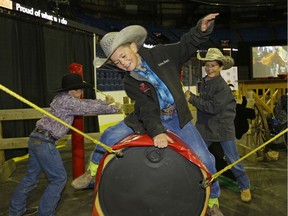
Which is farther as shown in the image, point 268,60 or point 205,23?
point 268,60

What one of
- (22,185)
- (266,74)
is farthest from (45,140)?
(266,74)

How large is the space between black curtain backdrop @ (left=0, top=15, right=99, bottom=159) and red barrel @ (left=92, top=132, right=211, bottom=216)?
4.76 meters

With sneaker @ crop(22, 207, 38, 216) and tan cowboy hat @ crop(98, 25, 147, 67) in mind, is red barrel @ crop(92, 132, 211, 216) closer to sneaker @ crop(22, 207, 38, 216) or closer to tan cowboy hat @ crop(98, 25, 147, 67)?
tan cowboy hat @ crop(98, 25, 147, 67)

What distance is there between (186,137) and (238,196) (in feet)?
6.71

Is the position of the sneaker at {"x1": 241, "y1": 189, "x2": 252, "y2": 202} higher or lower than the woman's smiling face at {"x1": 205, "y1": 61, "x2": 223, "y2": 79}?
lower

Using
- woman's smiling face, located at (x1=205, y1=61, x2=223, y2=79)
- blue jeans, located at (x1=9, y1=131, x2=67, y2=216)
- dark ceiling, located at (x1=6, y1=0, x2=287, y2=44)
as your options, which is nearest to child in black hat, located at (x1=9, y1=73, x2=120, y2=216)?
blue jeans, located at (x1=9, y1=131, x2=67, y2=216)

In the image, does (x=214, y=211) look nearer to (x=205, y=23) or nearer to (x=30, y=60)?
(x=205, y=23)

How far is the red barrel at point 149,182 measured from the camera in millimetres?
1682

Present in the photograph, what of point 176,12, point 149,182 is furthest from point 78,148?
point 176,12

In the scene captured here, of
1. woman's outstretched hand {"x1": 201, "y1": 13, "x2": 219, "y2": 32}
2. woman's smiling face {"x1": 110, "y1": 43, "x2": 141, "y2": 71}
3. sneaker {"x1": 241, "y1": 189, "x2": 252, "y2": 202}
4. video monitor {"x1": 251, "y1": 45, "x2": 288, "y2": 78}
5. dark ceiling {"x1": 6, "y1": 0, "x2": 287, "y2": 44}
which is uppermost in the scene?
dark ceiling {"x1": 6, "y1": 0, "x2": 287, "y2": 44}

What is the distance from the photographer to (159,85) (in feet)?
6.60

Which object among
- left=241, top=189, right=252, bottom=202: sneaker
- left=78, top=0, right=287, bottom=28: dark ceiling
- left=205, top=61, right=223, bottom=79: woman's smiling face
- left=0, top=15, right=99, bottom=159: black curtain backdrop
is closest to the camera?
left=205, top=61, right=223, bottom=79: woman's smiling face

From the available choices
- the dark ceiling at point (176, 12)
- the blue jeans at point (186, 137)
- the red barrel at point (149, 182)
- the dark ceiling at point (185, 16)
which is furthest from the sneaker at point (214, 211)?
the dark ceiling at point (176, 12)

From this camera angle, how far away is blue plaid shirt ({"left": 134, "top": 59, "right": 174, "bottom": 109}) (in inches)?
78.9
